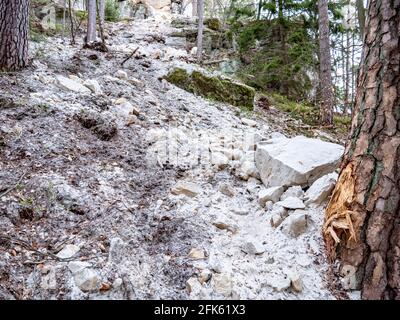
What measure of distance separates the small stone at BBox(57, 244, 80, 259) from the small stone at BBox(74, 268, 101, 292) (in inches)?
8.0

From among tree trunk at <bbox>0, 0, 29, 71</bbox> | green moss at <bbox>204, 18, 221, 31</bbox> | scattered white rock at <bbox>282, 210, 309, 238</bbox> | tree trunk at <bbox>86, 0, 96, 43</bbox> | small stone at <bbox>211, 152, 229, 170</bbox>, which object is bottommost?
scattered white rock at <bbox>282, 210, 309, 238</bbox>

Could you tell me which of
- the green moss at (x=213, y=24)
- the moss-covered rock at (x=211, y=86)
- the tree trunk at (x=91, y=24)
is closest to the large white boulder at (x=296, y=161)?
the moss-covered rock at (x=211, y=86)

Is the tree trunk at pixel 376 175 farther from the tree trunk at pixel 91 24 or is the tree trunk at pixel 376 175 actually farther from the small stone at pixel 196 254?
the tree trunk at pixel 91 24

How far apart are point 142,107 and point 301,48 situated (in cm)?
514

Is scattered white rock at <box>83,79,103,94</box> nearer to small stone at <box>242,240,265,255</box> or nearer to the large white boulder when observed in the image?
the large white boulder

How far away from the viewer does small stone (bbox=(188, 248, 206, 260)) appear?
2131 millimetres

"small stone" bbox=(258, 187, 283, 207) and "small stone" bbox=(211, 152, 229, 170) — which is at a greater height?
"small stone" bbox=(211, 152, 229, 170)

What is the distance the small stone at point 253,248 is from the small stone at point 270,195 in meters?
0.56

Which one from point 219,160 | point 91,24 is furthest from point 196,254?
point 91,24

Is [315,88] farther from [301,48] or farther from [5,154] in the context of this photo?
[5,154]

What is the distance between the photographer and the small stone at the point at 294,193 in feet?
8.63

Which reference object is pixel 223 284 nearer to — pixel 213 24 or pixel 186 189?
pixel 186 189

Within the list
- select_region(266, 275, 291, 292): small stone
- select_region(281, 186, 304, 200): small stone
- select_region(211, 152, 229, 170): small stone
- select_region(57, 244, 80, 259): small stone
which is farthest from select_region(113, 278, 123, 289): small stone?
select_region(211, 152, 229, 170): small stone

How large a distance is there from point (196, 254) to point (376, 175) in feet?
4.22
